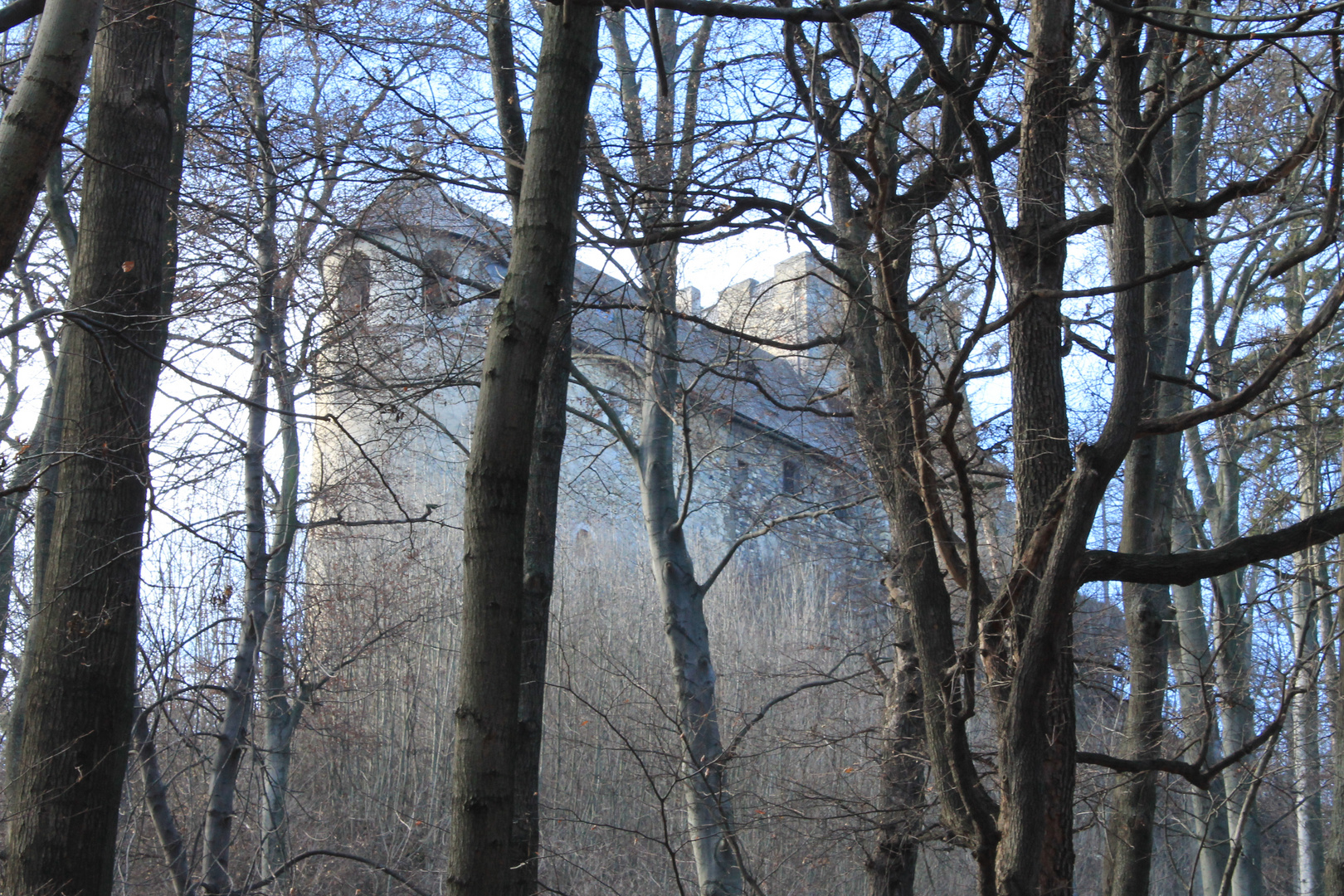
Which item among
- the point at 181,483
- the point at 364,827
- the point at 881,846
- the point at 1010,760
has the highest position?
the point at 181,483

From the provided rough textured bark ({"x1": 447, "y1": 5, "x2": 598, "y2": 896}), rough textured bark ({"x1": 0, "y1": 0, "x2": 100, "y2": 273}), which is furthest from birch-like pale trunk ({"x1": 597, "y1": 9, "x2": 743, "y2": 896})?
rough textured bark ({"x1": 0, "y1": 0, "x2": 100, "y2": 273})

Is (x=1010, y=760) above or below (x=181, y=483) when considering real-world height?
below

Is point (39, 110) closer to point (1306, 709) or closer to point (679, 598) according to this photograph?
point (679, 598)

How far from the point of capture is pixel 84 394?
4723 millimetres

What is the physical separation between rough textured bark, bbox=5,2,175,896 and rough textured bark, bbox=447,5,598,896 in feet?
5.97

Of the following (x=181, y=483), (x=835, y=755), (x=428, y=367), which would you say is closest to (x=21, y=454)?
(x=181, y=483)

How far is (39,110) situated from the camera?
2592 mm

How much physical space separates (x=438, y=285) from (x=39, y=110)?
3.31 m

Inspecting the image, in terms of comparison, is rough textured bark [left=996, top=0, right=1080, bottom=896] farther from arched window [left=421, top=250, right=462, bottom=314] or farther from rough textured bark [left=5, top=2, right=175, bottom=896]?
rough textured bark [left=5, top=2, right=175, bottom=896]

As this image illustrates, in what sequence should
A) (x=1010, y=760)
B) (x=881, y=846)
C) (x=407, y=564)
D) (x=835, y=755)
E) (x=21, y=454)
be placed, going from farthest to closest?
(x=835, y=755), (x=407, y=564), (x=881, y=846), (x=1010, y=760), (x=21, y=454)

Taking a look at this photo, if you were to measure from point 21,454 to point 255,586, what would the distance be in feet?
12.5

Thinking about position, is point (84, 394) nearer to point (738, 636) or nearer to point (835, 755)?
point (835, 755)

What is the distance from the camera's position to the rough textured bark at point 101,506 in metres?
4.26

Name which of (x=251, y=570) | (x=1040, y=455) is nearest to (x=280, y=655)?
(x=251, y=570)
